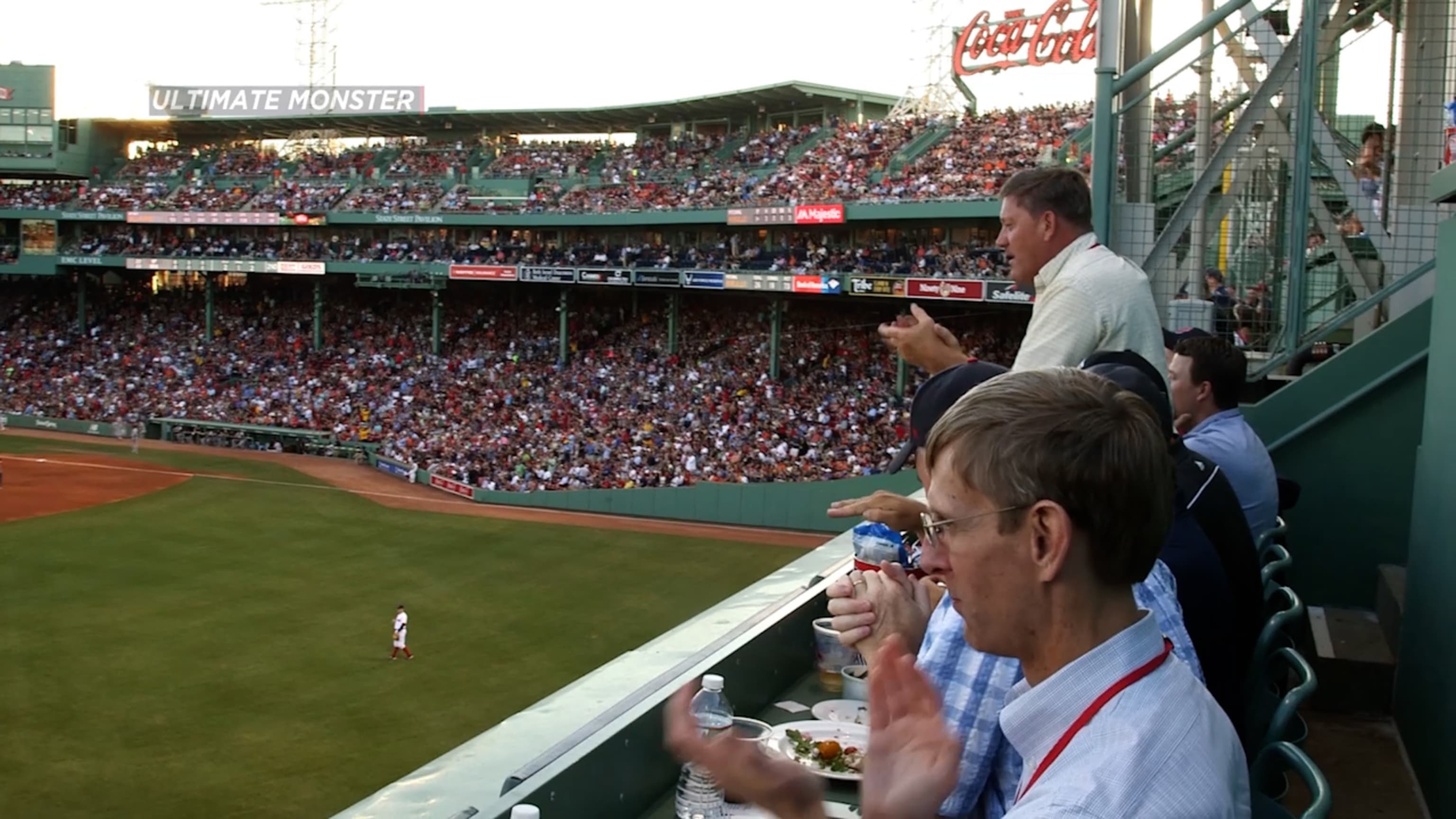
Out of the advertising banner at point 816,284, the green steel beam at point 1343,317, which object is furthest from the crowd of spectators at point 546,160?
the green steel beam at point 1343,317

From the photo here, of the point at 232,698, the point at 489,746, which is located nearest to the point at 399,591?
the point at 232,698

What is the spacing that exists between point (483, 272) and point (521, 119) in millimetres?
8558

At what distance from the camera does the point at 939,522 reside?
162cm

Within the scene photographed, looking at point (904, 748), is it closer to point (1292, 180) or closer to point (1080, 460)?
point (1080, 460)

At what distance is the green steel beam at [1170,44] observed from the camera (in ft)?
20.4

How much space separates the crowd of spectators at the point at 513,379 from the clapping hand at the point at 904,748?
22.9m

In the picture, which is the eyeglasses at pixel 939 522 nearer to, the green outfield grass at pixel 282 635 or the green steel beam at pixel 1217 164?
the green steel beam at pixel 1217 164

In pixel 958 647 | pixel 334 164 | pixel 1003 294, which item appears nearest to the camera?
pixel 958 647

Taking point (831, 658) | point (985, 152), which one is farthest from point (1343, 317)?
point (985, 152)

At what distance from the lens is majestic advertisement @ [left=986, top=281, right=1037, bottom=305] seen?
1066 inches

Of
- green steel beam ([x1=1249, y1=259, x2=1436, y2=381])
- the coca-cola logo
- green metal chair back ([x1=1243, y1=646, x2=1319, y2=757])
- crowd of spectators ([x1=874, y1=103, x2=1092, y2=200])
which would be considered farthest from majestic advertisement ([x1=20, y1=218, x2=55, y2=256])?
green metal chair back ([x1=1243, y1=646, x2=1319, y2=757])

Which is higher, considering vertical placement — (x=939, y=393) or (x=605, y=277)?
(x=605, y=277)

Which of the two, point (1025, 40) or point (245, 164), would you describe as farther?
point (245, 164)

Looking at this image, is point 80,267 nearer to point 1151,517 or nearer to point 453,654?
point 453,654
